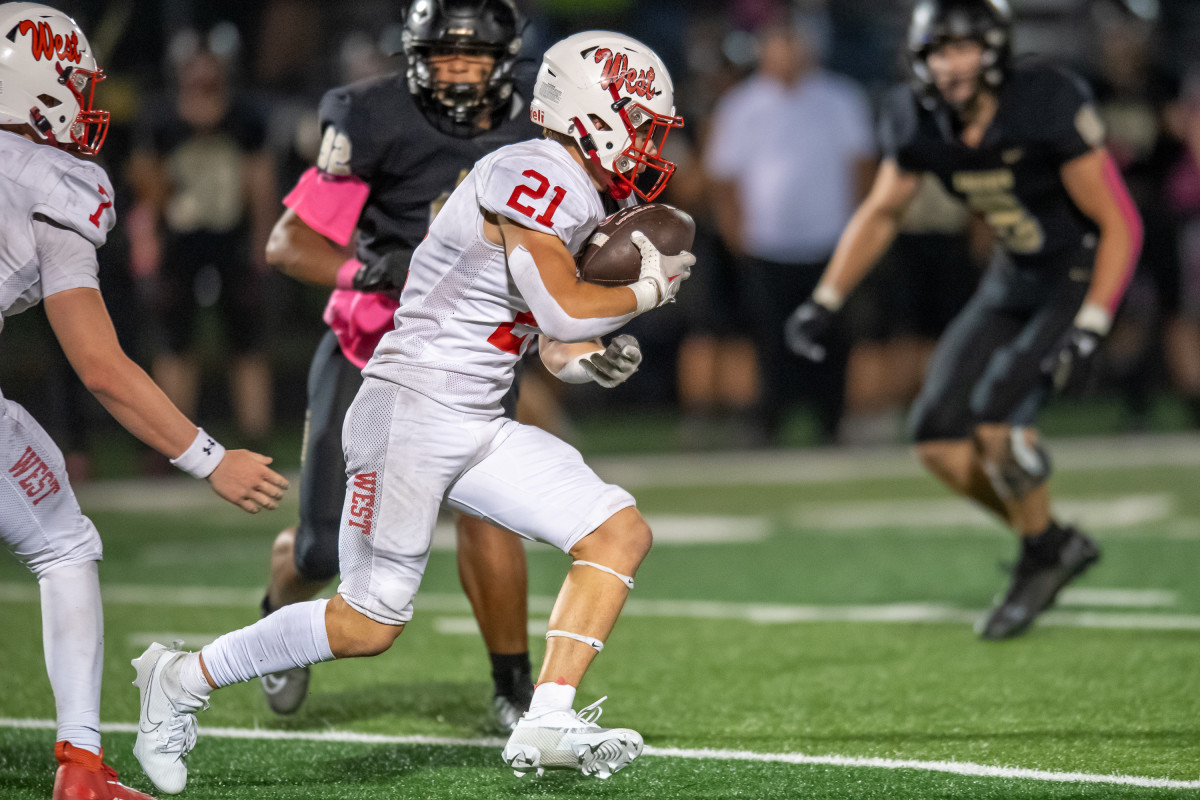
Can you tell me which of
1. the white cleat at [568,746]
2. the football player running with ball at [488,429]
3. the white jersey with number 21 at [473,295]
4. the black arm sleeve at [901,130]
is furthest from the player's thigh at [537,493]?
the black arm sleeve at [901,130]

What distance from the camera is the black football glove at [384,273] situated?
4.09 m

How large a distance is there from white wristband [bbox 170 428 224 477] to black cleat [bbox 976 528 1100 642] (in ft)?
9.27

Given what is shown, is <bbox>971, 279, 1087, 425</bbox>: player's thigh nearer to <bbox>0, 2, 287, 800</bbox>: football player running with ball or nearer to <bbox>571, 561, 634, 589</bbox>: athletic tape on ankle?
<bbox>571, 561, 634, 589</bbox>: athletic tape on ankle

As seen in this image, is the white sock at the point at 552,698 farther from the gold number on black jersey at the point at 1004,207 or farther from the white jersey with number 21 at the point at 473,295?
the gold number on black jersey at the point at 1004,207

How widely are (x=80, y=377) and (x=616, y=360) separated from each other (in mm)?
1079

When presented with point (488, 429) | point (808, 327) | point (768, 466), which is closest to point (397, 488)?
point (488, 429)

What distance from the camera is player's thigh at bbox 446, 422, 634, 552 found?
11.4ft

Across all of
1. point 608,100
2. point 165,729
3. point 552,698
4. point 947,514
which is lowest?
point 947,514

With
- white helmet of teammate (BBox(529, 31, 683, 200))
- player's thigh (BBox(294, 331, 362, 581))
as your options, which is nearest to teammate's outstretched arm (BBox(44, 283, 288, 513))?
player's thigh (BBox(294, 331, 362, 581))

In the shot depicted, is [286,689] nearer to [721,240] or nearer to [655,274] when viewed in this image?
[655,274]

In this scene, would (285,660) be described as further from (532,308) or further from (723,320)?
(723,320)

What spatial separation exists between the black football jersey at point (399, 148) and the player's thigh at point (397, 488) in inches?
36.6

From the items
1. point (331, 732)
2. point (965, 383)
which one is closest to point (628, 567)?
point (331, 732)

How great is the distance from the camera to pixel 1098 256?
532 cm
